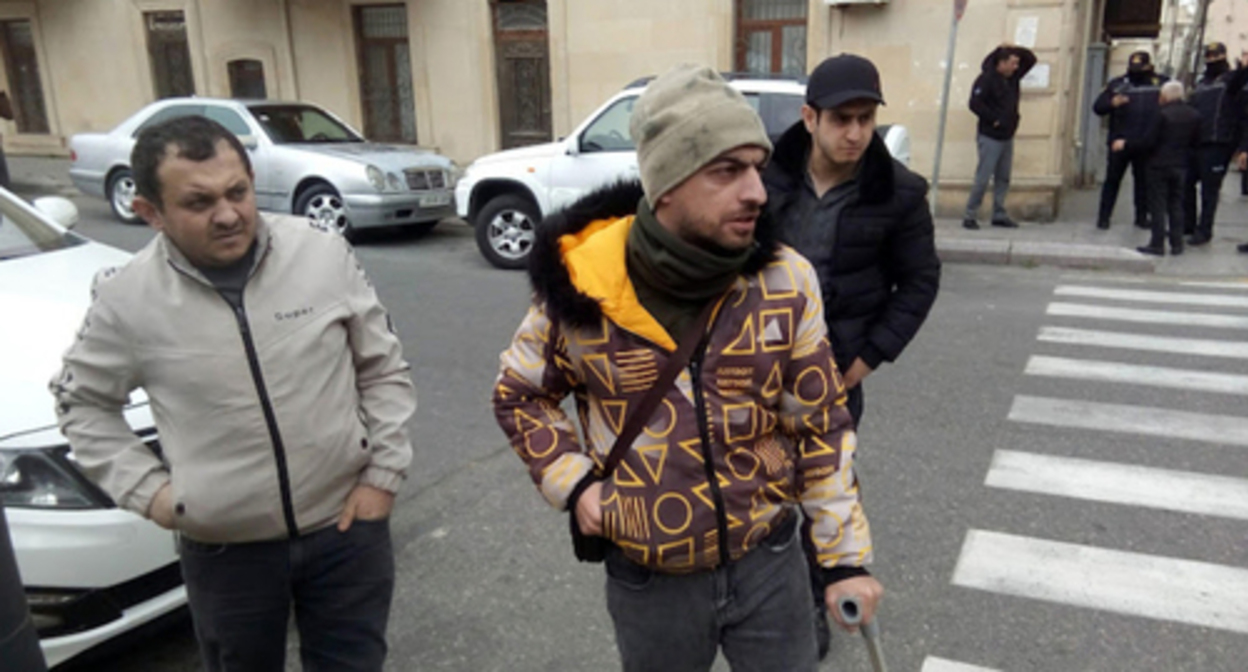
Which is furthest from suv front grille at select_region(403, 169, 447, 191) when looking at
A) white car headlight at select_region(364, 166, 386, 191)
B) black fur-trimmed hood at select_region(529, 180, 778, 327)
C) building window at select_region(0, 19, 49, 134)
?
building window at select_region(0, 19, 49, 134)

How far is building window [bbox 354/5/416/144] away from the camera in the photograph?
1650cm

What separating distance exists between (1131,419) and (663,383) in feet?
14.7

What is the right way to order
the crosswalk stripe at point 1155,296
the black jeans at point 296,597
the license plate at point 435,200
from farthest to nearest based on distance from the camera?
the license plate at point 435,200 < the crosswalk stripe at point 1155,296 < the black jeans at point 296,597

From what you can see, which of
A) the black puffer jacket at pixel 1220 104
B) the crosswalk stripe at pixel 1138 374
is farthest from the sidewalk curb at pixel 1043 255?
the crosswalk stripe at pixel 1138 374

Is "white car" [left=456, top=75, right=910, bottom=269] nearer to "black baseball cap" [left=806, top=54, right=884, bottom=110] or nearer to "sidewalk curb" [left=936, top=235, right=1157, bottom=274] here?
"sidewalk curb" [left=936, top=235, right=1157, bottom=274]

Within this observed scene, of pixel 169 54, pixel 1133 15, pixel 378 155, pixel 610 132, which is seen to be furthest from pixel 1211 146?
pixel 169 54

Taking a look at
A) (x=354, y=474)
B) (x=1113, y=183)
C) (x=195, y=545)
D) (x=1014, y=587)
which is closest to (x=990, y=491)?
(x=1014, y=587)

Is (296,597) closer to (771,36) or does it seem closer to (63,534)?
(63,534)

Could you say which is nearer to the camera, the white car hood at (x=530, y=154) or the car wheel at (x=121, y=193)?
the white car hood at (x=530, y=154)

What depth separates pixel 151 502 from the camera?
2.12m

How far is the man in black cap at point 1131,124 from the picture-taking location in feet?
34.6

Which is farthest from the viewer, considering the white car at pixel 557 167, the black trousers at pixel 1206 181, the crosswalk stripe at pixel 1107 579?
the black trousers at pixel 1206 181

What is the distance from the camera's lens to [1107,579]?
3691mm

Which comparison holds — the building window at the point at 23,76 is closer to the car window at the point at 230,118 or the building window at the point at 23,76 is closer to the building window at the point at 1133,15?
the car window at the point at 230,118
